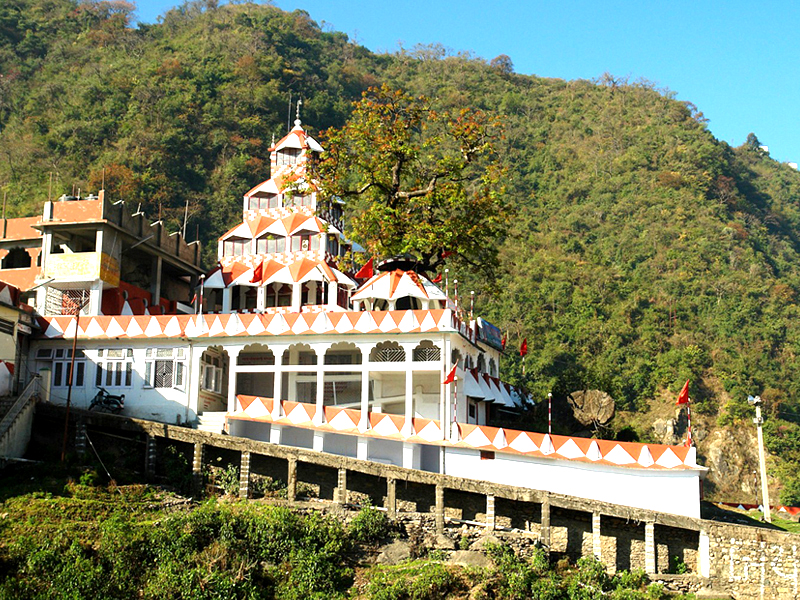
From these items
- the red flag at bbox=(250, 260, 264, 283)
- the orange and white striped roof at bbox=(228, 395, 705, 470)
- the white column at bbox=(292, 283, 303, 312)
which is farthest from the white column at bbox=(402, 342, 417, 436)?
the red flag at bbox=(250, 260, 264, 283)

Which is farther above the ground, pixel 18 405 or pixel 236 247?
pixel 236 247

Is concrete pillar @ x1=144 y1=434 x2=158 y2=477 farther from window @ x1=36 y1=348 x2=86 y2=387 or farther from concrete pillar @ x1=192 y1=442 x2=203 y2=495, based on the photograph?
window @ x1=36 y1=348 x2=86 y2=387

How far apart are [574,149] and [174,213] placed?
123 feet

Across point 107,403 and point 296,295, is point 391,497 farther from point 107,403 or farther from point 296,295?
point 296,295

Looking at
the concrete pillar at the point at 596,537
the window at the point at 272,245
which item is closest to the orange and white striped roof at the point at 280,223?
the window at the point at 272,245

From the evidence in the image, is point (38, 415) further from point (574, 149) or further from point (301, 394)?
Answer: point (574, 149)

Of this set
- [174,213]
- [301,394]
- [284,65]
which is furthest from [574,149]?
[301,394]

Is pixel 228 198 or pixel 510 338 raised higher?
pixel 228 198

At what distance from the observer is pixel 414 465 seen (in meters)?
33.2

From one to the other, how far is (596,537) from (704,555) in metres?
3.22

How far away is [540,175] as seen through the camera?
8744 cm

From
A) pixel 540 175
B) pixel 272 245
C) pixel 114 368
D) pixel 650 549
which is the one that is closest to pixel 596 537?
pixel 650 549

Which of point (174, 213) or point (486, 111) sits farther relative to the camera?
point (486, 111)

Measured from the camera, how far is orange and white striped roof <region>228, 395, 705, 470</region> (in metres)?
31.1
